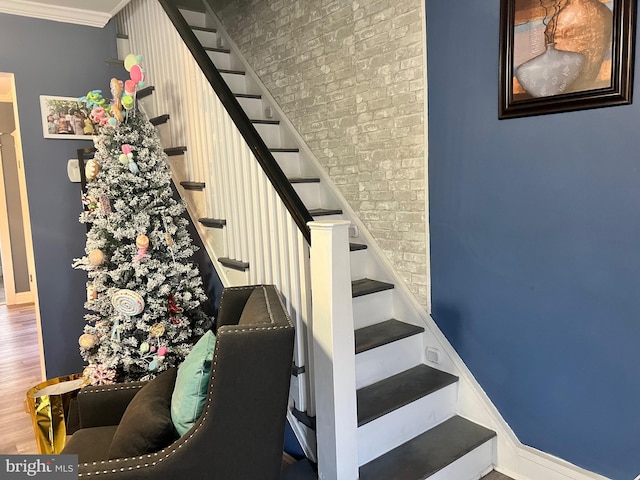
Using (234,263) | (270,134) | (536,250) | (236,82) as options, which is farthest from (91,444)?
(236,82)

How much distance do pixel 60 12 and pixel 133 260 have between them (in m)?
1.98

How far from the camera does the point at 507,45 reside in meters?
2.20

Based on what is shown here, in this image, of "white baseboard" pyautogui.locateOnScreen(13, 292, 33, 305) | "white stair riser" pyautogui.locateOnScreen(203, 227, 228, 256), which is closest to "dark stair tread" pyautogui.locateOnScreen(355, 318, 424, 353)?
"white stair riser" pyautogui.locateOnScreen(203, 227, 228, 256)

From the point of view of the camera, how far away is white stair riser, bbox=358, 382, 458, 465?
2205mm

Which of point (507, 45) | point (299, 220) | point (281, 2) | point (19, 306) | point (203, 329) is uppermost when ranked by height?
point (281, 2)

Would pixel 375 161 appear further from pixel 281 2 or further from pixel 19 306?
pixel 19 306

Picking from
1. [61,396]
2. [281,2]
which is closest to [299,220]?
[61,396]

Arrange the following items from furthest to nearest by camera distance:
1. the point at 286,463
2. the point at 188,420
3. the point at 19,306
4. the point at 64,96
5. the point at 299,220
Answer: the point at 19,306 < the point at 64,96 < the point at 286,463 < the point at 299,220 < the point at 188,420

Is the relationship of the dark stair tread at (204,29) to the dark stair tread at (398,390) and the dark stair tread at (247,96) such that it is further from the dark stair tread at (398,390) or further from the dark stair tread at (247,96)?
the dark stair tread at (398,390)

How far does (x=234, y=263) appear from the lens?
2.67 m

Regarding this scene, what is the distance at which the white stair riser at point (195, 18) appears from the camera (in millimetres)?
4215

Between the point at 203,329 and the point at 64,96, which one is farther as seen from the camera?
the point at 64,96

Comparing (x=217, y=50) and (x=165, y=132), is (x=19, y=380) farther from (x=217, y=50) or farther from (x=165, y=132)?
(x=217, y=50)

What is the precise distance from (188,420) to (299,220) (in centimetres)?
91
